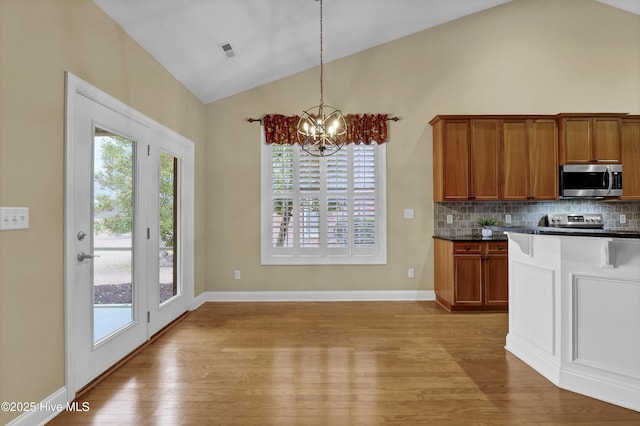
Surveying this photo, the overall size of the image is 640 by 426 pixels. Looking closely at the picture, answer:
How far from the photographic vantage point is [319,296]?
14.9 feet

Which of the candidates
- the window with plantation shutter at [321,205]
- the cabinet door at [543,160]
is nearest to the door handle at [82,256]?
the window with plantation shutter at [321,205]

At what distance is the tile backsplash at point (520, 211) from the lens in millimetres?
4504

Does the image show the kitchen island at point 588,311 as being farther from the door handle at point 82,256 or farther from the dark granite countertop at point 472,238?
the door handle at point 82,256

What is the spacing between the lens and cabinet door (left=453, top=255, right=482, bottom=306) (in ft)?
13.0

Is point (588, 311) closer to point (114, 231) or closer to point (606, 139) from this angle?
point (606, 139)

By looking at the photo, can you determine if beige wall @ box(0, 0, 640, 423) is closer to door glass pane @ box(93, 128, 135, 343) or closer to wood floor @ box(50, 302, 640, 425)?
wood floor @ box(50, 302, 640, 425)

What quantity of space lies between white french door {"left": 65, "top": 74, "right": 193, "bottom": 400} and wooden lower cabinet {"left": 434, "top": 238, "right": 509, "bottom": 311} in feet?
11.3

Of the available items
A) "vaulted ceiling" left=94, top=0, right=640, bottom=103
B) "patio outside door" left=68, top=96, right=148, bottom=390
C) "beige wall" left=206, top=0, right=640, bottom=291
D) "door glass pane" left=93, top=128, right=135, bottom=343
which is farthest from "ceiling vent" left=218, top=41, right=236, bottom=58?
"door glass pane" left=93, top=128, right=135, bottom=343

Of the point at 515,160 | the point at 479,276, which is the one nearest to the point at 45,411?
the point at 479,276

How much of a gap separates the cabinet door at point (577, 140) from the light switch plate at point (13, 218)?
5.45 m

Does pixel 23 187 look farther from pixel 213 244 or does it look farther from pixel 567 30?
pixel 567 30

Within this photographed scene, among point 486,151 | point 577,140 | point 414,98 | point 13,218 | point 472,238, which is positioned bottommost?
point 472,238

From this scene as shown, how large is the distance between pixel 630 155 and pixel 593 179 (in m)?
0.67

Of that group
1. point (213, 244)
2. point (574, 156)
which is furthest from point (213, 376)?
point (574, 156)
